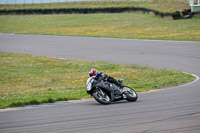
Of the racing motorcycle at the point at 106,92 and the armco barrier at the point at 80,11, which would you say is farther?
the armco barrier at the point at 80,11

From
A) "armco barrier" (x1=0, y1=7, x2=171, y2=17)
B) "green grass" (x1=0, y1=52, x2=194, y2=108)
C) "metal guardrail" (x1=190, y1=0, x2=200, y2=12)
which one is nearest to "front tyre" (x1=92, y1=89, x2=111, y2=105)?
"green grass" (x1=0, y1=52, x2=194, y2=108)

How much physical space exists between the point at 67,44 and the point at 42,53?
5259mm

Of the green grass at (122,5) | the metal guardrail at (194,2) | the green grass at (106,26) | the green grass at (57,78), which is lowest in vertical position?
the green grass at (106,26)

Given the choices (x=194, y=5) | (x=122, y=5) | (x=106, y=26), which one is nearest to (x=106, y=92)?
(x=194, y=5)

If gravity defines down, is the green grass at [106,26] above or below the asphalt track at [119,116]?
below

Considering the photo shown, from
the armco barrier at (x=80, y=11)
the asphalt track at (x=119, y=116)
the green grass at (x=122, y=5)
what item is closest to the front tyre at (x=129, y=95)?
the asphalt track at (x=119, y=116)

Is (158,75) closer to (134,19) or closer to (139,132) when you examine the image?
(139,132)

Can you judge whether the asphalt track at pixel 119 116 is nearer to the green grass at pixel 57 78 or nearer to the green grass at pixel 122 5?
the green grass at pixel 57 78

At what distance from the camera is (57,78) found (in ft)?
62.4

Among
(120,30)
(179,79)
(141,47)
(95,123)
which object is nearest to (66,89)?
(179,79)

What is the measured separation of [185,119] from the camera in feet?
28.6

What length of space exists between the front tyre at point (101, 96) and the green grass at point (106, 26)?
74.6 ft

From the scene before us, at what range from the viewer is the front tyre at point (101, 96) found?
11.4 m

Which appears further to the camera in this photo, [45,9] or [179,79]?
[45,9]
